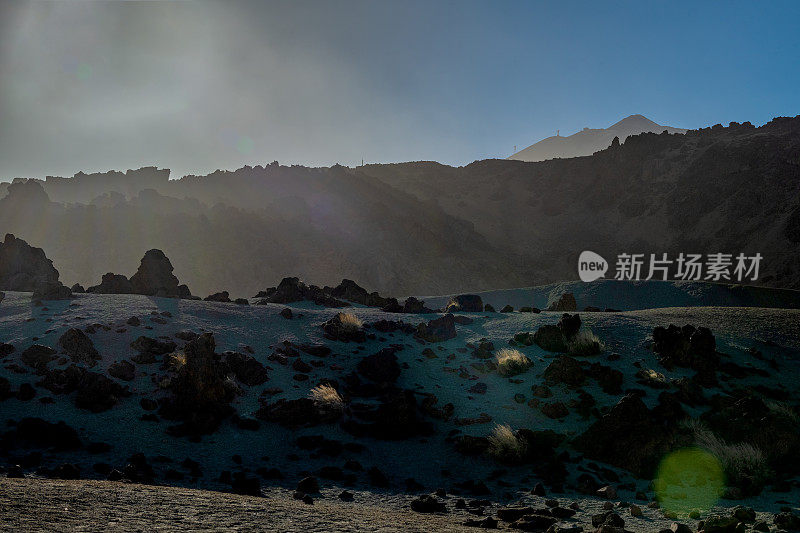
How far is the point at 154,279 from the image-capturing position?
21078mm

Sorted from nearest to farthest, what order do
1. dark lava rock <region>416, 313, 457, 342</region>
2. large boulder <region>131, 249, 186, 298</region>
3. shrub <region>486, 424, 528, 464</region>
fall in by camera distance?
shrub <region>486, 424, 528, 464</region> → dark lava rock <region>416, 313, 457, 342</region> → large boulder <region>131, 249, 186, 298</region>

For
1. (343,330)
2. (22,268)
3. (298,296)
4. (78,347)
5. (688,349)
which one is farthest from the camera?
(22,268)

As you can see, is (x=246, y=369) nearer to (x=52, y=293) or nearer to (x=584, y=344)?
(x=52, y=293)

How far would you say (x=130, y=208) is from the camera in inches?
2317

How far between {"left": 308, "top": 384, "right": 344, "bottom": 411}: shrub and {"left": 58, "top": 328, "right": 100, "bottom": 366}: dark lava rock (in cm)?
520

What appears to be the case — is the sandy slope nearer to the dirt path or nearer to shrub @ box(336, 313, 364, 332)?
the dirt path

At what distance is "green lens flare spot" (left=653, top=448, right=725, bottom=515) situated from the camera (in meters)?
8.26

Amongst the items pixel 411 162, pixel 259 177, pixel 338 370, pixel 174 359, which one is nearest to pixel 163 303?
pixel 174 359

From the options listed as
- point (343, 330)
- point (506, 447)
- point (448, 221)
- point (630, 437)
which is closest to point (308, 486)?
point (506, 447)

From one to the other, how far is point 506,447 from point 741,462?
3.99m

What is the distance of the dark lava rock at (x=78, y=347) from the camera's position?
12.4 meters

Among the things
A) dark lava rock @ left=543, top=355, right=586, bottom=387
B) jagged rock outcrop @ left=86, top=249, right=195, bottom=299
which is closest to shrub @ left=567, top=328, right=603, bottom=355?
dark lava rock @ left=543, top=355, right=586, bottom=387

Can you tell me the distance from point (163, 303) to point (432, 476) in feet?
36.4

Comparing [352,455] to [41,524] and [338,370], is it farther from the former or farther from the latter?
[41,524]
